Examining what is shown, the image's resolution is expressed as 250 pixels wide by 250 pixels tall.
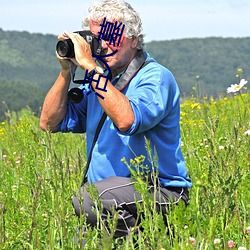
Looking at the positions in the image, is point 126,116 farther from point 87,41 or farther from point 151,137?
point 87,41

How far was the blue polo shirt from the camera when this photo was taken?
3404mm

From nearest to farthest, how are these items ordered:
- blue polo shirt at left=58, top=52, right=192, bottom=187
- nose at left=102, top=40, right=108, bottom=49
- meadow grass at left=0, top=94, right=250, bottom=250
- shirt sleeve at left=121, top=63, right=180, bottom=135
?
meadow grass at left=0, top=94, right=250, bottom=250 → shirt sleeve at left=121, top=63, right=180, bottom=135 → blue polo shirt at left=58, top=52, right=192, bottom=187 → nose at left=102, top=40, right=108, bottom=49

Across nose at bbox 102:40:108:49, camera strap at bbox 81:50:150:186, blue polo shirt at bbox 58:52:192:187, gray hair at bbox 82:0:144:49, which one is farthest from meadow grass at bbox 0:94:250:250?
gray hair at bbox 82:0:144:49

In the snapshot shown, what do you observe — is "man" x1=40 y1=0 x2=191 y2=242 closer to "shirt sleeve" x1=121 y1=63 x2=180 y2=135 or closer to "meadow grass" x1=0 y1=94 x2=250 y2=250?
"shirt sleeve" x1=121 y1=63 x2=180 y2=135

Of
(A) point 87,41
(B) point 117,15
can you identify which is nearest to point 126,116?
(A) point 87,41

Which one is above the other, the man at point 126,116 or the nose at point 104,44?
the nose at point 104,44

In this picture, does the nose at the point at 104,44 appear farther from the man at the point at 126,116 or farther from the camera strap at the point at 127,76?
the camera strap at the point at 127,76

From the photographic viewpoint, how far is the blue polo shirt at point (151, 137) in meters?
3.40

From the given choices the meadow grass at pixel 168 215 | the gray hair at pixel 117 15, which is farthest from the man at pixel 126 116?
the meadow grass at pixel 168 215

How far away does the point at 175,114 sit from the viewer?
11.9 feet

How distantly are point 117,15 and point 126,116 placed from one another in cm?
67

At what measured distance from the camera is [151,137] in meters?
3.53

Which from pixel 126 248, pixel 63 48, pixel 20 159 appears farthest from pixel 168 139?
pixel 20 159

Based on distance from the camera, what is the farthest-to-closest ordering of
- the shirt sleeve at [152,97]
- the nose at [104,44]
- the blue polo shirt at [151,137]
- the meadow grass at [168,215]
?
the nose at [104,44]
the blue polo shirt at [151,137]
the shirt sleeve at [152,97]
the meadow grass at [168,215]
